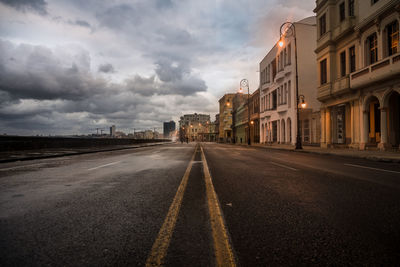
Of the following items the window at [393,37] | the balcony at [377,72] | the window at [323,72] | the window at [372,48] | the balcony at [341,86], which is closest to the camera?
the balcony at [377,72]

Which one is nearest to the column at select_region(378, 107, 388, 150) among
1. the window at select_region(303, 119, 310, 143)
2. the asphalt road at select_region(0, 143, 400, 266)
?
the asphalt road at select_region(0, 143, 400, 266)

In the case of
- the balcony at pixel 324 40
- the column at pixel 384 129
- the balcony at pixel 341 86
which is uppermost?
the balcony at pixel 324 40

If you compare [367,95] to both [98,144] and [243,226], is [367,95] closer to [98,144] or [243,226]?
[243,226]

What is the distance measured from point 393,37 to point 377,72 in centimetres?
260

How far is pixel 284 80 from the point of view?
123ft

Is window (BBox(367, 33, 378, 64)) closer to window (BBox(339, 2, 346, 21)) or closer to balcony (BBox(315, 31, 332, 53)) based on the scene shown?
balcony (BBox(315, 31, 332, 53))

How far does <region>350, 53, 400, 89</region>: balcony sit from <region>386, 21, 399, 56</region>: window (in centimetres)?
126

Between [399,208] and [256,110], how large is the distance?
53238 mm

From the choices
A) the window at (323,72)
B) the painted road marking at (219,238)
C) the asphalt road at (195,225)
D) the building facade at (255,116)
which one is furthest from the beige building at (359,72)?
the building facade at (255,116)

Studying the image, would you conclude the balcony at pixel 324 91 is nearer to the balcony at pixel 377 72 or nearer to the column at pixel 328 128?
the column at pixel 328 128

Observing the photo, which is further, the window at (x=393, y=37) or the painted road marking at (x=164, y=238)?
the window at (x=393, y=37)

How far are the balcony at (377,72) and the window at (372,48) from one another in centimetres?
133

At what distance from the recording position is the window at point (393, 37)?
17141mm

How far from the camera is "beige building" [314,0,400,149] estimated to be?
17.6 meters
